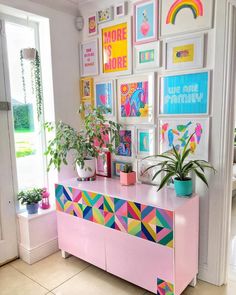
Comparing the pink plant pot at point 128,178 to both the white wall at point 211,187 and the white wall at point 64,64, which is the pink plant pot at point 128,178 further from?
the white wall at point 64,64

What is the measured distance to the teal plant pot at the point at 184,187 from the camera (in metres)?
1.97

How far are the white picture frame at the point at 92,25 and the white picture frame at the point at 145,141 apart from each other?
1090 mm

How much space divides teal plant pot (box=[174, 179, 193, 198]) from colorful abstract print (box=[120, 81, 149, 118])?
702mm

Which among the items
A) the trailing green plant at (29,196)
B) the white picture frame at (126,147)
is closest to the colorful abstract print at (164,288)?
the white picture frame at (126,147)

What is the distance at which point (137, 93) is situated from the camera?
237 cm

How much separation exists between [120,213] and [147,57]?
4.39ft

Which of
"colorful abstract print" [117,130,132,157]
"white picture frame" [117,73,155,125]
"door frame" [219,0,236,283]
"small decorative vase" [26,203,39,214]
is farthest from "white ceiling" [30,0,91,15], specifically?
"small decorative vase" [26,203,39,214]

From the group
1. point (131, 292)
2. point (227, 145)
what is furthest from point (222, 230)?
point (131, 292)

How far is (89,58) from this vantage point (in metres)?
2.69

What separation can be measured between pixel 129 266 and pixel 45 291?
718 millimetres

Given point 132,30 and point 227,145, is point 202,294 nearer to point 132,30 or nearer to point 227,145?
point 227,145

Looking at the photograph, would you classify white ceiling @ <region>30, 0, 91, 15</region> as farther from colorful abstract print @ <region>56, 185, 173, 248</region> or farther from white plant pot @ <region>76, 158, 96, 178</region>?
colorful abstract print @ <region>56, 185, 173, 248</region>

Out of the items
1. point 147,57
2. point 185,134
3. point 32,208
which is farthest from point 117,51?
point 32,208

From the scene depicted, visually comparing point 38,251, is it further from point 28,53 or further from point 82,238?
point 28,53
